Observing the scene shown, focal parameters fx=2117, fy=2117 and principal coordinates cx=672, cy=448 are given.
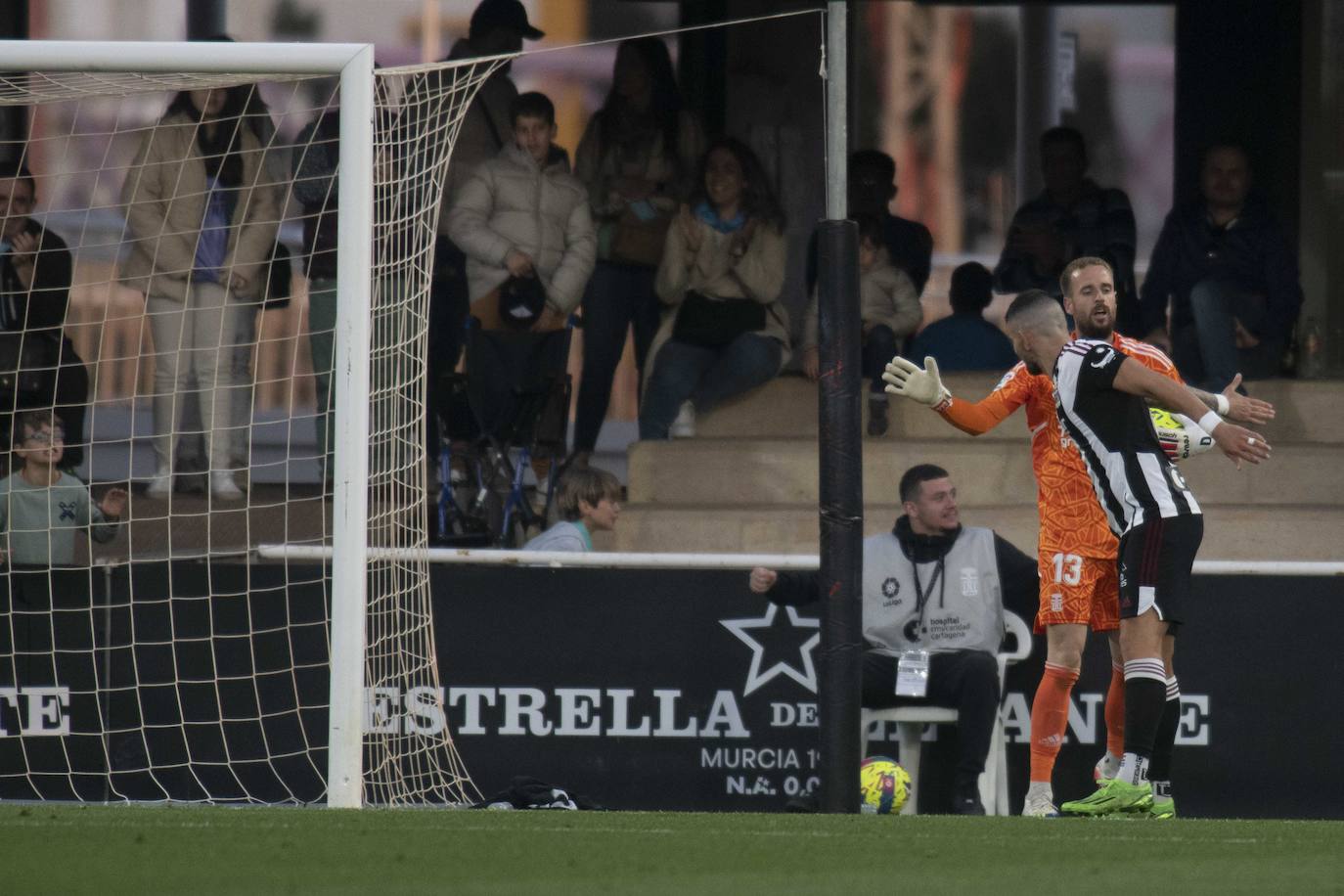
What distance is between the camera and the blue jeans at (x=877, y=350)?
10.2 m

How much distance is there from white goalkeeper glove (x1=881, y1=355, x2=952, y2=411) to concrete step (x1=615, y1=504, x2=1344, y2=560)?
96.2 inches

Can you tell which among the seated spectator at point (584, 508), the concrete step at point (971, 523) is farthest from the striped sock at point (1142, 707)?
the concrete step at point (971, 523)

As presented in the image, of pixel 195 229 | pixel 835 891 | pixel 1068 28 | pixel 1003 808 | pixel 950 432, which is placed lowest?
pixel 1003 808

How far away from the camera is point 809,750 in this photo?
8359mm

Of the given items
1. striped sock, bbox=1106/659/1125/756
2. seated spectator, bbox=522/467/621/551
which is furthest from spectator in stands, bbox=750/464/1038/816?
seated spectator, bbox=522/467/621/551

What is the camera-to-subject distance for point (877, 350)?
10.2 m

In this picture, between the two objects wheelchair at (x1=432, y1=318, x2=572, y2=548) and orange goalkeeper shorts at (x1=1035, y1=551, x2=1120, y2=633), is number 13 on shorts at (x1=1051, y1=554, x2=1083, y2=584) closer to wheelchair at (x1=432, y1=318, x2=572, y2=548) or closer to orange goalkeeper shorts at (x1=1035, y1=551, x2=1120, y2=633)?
orange goalkeeper shorts at (x1=1035, y1=551, x2=1120, y2=633)

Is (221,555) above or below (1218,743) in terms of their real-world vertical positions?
above

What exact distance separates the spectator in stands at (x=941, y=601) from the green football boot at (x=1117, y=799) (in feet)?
3.53

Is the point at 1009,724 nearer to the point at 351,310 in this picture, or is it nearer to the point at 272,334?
the point at 351,310

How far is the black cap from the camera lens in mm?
10453

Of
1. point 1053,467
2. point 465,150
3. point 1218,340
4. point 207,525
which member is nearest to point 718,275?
point 465,150

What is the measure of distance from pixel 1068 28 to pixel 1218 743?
8.49 metres

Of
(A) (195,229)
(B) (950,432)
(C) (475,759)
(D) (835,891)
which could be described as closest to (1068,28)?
(B) (950,432)
